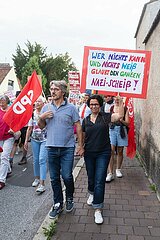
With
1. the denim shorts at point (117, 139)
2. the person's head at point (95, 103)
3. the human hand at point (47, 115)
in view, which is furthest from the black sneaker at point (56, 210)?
the denim shorts at point (117, 139)

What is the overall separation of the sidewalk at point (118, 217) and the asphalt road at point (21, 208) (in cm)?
40

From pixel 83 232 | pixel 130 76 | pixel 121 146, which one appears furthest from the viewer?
pixel 121 146

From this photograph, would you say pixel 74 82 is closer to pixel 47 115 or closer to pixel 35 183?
pixel 35 183

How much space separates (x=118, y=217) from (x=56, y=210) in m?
0.88

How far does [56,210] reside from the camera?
170 inches

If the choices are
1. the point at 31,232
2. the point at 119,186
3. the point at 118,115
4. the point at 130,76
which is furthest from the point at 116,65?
the point at 31,232

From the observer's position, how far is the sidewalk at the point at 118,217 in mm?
3734

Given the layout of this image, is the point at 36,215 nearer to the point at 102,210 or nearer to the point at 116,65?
the point at 102,210

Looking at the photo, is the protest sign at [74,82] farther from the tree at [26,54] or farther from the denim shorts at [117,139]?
the tree at [26,54]

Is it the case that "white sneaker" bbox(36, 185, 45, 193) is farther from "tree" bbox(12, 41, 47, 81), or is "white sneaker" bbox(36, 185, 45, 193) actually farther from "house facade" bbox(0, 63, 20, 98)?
"tree" bbox(12, 41, 47, 81)

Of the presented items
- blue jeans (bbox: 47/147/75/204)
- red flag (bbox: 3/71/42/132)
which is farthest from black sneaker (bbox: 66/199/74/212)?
red flag (bbox: 3/71/42/132)

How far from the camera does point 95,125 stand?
427cm

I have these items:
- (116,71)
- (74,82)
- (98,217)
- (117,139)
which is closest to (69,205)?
(98,217)

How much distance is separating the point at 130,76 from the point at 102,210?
2.31 m
